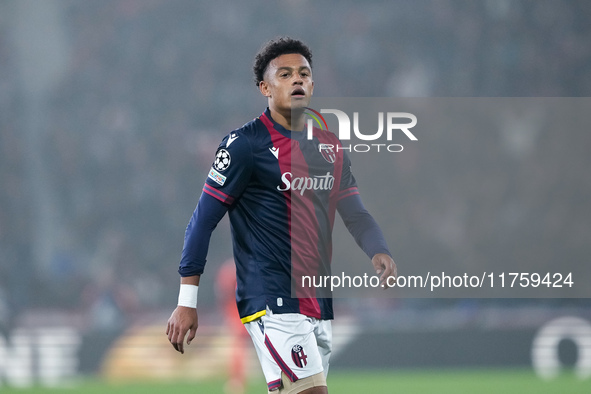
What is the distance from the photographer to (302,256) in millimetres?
3512

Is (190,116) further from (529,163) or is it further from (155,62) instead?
(529,163)

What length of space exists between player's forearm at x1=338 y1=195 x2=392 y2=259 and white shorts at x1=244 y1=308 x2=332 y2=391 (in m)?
0.43

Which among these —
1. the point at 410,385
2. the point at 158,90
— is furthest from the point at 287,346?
the point at 158,90

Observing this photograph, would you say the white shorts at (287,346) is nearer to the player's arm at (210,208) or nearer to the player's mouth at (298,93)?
the player's arm at (210,208)

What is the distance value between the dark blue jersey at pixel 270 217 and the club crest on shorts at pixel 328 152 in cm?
4

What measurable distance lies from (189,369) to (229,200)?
6.33 meters

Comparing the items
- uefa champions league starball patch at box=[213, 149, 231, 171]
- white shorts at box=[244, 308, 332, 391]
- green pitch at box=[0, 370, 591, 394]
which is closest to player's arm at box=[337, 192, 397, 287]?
white shorts at box=[244, 308, 332, 391]

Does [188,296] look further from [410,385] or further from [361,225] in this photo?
[410,385]

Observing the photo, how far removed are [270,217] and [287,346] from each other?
1.70 ft

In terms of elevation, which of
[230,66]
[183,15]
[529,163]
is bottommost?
[529,163]

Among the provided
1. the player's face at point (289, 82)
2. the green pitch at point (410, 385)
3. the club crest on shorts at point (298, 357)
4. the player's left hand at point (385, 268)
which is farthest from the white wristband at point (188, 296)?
the green pitch at point (410, 385)

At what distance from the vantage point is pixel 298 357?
336 cm

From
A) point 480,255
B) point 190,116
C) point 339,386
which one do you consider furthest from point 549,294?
point 190,116

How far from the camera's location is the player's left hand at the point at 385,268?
11.3 ft
